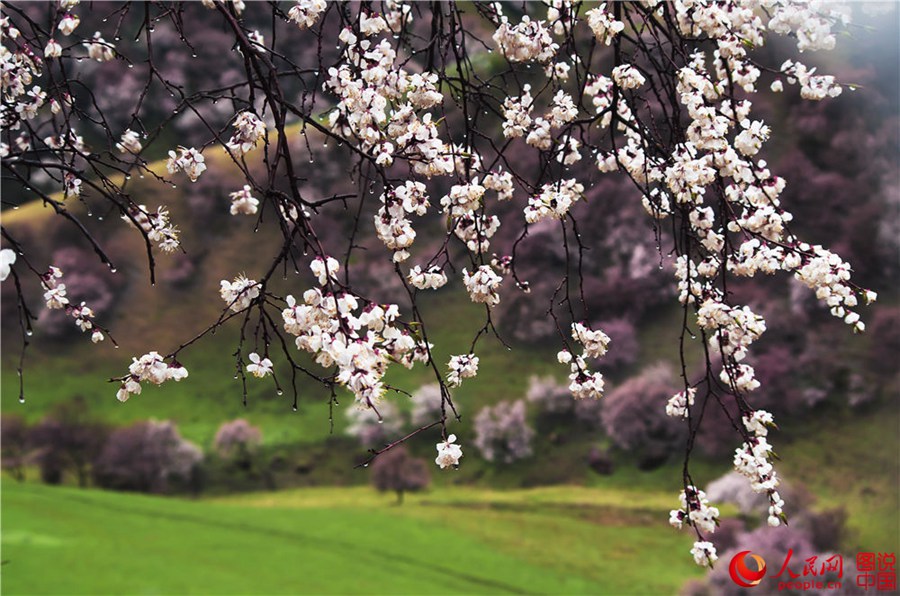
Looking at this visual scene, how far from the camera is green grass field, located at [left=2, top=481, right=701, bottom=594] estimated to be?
4.16 metres

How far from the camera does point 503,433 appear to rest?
5223 millimetres

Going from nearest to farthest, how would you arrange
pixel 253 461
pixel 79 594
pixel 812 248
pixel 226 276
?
1. pixel 812 248
2. pixel 79 594
3. pixel 253 461
4. pixel 226 276

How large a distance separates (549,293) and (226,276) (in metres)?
2.62

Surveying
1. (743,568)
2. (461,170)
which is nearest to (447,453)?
(461,170)

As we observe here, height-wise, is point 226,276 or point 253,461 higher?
point 226,276

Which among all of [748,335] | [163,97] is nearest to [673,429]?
[748,335]

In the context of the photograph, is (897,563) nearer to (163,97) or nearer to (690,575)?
(690,575)

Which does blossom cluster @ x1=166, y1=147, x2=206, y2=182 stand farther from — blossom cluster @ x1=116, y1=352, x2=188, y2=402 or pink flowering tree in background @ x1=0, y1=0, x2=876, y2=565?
blossom cluster @ x1=116, y1=352, x2=188, y2=402

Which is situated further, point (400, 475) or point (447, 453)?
point (400, 475)

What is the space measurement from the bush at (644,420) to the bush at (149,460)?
3046 millimetres

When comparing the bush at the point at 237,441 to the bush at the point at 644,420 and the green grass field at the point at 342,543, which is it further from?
the bush at the point at 644,420

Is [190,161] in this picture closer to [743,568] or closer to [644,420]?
[743,568]

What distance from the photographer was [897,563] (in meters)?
4.42

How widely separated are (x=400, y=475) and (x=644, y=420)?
175 cm
